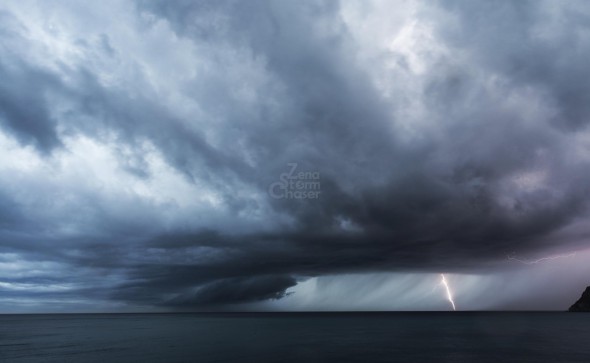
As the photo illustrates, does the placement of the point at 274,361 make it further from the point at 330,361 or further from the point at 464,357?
the point at 464,357

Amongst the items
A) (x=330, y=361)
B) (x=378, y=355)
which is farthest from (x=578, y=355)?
(x=330, y=361)

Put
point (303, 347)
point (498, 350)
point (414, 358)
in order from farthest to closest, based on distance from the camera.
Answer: point (303, 347) → point (498, 350) → point (414, 358)

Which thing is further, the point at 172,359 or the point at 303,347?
the point at 303,347

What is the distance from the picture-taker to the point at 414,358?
88562 millimetres

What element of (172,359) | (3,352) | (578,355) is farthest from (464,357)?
(3,352)

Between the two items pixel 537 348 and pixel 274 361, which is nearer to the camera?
pixel 274 361

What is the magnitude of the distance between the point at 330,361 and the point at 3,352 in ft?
313

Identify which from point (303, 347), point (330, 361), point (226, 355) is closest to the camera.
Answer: point (330, 361)

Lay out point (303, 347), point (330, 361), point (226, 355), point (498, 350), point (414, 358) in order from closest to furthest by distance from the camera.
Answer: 1. point (330, 361)
2. point (414, 358)
3. point (226, 355)
4. point (498, 350)
5. point (303, 347)

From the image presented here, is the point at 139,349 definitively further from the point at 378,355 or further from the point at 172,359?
the point at 378,355

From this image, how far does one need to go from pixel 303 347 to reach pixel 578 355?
69080 millimetres

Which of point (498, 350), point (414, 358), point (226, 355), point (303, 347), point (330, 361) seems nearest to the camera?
point (330, 361)

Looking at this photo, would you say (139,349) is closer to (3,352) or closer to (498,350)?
(3,352)

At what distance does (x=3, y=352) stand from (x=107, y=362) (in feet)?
156
